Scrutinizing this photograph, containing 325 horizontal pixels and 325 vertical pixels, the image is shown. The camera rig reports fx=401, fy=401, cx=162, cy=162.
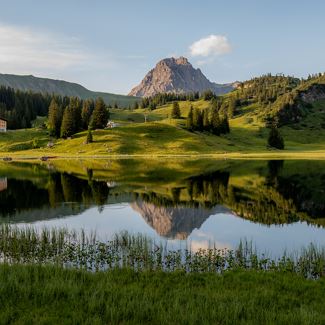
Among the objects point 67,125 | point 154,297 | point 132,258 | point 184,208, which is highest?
point 67,125

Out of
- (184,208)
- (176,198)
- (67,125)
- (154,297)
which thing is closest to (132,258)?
(154,297)

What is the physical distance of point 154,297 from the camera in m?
16.0

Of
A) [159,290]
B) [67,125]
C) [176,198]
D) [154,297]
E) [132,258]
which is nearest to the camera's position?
[154,297]

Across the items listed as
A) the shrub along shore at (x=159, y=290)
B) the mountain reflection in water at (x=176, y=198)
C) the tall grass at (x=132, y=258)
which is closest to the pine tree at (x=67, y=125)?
the mountain reflection in water at (x=176, y=198)

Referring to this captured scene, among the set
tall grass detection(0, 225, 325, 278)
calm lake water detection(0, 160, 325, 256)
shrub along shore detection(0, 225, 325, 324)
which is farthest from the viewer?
calm lake water detection(0, 160, 325, 256)

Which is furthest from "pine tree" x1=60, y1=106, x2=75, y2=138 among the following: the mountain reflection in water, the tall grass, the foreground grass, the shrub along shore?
the foreground grass

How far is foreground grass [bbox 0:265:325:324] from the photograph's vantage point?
1376 cm

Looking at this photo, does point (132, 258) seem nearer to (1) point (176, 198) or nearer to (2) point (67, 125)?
(1) point (176, 198)

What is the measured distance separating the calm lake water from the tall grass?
460 centimetres

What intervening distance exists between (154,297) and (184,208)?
33.6 m

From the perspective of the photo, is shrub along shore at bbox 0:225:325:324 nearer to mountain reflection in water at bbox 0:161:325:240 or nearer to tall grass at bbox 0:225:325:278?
tall grass at bbox 0:225:325:278

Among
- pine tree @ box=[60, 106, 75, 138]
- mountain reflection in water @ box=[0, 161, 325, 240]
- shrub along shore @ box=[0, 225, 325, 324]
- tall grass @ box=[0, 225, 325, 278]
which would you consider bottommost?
mountain reflection in water @ box=[0, 161, 325, 240]

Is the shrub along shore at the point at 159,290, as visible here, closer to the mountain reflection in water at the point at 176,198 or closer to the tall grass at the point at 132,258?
the tall grass at the point at 132,258

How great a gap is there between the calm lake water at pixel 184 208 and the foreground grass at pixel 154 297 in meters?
10.1
